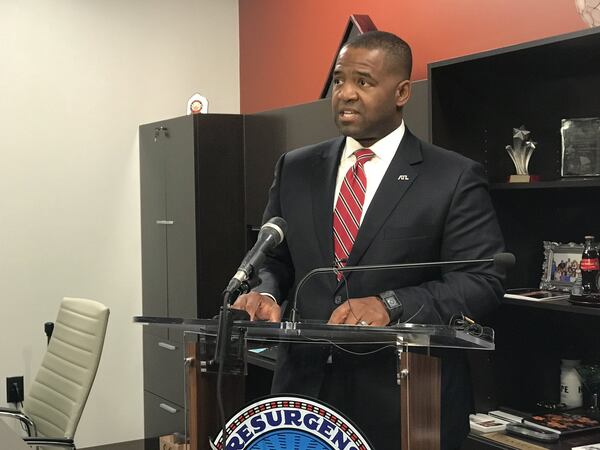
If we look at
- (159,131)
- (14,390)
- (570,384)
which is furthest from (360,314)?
(14,390)

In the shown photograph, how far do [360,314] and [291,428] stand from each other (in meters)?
0.24

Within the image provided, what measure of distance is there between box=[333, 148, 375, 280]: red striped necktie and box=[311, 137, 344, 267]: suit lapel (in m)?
0.02

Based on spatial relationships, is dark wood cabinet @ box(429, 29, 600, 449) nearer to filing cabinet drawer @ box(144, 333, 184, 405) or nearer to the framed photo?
the framed photo

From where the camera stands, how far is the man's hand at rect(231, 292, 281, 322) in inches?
63.2

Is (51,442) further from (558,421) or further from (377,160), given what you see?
(558,421)

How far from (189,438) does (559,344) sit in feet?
6.13

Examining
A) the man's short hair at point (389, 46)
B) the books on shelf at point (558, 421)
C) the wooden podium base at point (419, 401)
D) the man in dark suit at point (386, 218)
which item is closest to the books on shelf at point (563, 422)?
the books on shelf at point (558, 421)

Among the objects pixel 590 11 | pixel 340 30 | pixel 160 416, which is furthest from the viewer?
pixel 160 416

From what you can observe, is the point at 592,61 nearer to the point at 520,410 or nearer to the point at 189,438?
the point at 520,410

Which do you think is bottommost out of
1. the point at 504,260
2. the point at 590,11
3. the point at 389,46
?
the point at 504,260

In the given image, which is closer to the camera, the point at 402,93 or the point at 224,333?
the point at 224,333

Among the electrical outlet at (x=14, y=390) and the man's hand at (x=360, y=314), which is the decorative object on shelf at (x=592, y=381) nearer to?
the man's hand at (x=360, y=314)

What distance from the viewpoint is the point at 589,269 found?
8.87 ft

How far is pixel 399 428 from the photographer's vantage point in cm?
140
